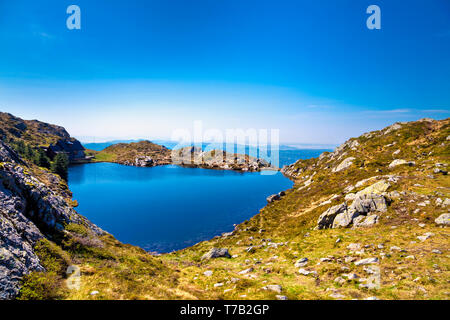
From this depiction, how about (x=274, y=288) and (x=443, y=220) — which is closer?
(x=274, y=288)

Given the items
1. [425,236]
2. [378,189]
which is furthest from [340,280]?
[378,189]

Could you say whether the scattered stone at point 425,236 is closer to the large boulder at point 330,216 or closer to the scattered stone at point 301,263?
the large boulder at point 330,216

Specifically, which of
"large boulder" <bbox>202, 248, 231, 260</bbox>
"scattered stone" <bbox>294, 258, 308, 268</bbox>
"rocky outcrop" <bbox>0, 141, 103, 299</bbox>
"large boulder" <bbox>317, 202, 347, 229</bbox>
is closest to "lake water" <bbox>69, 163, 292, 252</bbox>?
"large boulder" <bbox>202, 248, 231, 260</bbox>

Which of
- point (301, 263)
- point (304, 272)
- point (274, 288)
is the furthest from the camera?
point (301, 263)

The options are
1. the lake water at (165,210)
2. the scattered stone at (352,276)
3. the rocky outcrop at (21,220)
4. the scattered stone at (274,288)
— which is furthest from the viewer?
the lake water at (165,210)

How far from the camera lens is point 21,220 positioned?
12977 millimetres

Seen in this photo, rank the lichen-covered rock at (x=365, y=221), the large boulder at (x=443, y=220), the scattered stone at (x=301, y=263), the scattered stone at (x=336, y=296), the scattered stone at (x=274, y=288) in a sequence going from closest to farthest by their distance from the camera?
the scattered stone at (x=336, y=296)
the scattered stone at (x=274, y=288)
the scattered stone at (x=301, y=263)
the large boulder at (x=443, y=220)
the lichen-covered rock at (x=365, y=221)

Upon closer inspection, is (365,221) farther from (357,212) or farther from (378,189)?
(378,189)

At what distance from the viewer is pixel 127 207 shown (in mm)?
62250

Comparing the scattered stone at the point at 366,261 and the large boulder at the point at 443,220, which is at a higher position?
the large boulder at the point at 443,220

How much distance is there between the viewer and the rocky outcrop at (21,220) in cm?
937

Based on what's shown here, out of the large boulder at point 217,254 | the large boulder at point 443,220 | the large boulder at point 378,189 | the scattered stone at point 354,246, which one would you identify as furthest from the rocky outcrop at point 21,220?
the large boulder at point 378,189

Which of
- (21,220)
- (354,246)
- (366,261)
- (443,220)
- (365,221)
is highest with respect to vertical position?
(21,220)
